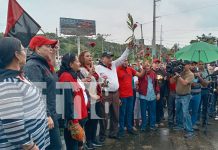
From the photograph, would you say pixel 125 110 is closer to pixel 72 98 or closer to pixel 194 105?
pixel 194 105

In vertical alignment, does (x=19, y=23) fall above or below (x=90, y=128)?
above

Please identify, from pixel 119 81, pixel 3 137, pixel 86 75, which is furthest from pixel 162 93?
pixel 3 137

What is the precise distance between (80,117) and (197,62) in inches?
167

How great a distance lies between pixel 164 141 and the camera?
640 cm

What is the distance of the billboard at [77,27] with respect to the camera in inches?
2192

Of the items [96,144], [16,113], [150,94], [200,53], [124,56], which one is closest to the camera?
[16,113]

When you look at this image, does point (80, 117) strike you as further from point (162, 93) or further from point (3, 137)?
point (162, 93)

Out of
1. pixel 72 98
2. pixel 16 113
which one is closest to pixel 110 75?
pixel 72 98

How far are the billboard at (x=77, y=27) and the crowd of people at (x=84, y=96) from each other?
1916 inches

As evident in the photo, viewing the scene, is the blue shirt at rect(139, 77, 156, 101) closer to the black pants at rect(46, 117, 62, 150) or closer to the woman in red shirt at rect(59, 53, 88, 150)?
the woman in red shirt at rect(59, 53, 88, 150)

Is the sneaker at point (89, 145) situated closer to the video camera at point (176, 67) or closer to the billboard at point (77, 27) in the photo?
the video camera at point (176, 67)

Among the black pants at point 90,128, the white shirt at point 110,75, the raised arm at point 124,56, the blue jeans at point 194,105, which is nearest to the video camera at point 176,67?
the blue jeans at point 194,105

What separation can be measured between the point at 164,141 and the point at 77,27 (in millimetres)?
52470

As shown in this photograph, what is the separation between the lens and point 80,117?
428 centimetres
